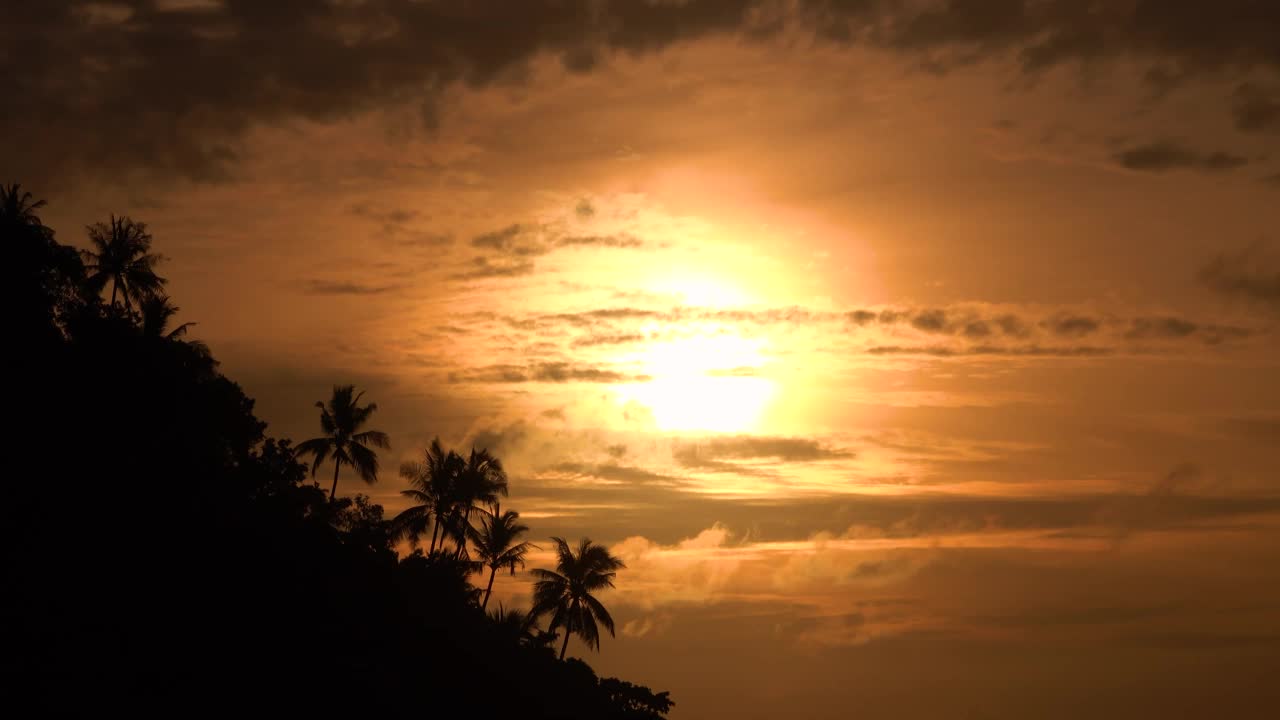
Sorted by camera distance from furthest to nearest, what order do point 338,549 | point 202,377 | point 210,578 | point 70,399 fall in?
point 202,377
point 338,549
point 70,399
point 210,578

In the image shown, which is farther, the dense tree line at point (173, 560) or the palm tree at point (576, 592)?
the palm tree at point (576, 592)

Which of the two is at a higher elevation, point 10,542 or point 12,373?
point 12,373

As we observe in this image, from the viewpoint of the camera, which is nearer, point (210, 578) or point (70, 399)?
point (210, 578)

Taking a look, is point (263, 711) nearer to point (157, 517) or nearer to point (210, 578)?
point (210, 578)

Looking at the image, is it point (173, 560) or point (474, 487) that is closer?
point (173, 560)

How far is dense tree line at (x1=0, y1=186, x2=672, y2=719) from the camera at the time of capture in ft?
75.9

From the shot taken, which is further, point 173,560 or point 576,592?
point 576,592

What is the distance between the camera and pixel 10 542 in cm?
2328

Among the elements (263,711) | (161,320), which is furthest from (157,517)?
(161,320)

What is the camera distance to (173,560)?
89.2 feet

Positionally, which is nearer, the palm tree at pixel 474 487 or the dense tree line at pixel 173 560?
the dense tree line at pixel 173 560

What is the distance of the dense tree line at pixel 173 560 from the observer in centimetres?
2312

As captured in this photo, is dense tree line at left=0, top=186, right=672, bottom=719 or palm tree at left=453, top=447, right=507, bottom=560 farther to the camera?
palm tree at left=453, top=447, right=507, bottom=560

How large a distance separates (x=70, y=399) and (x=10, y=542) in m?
7.85
